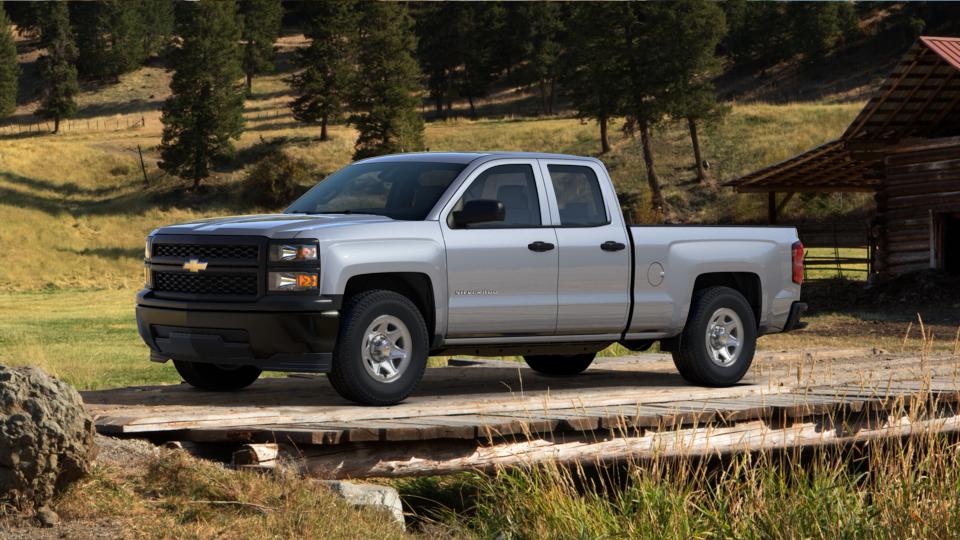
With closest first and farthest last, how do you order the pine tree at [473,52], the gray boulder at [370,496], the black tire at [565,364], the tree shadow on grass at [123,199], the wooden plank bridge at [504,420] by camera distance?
1. the gray boulder at [370,496]
2. the wooden plank bridge at [504,420]
3. the black tire at [565,364]
4. the tree shadow on grass at [123,199]
5. the pine tree at [473,52]

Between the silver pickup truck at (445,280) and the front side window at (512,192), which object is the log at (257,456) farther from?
the front side window at (512,192)

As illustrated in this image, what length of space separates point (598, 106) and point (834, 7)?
Answer: 169ft

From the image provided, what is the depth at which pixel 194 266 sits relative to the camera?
33.1 ft

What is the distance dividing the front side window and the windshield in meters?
0.24

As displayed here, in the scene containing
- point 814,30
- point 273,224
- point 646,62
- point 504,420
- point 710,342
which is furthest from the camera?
point 814,30

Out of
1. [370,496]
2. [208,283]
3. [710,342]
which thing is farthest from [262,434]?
[710,342]

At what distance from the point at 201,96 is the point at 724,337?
69.7 meters

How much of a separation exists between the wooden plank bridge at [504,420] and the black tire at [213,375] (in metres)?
0.14

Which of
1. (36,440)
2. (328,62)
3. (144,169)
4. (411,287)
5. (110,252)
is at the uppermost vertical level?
(328,62)

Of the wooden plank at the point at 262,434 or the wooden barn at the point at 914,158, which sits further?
the wooden barn at the point at 914,158

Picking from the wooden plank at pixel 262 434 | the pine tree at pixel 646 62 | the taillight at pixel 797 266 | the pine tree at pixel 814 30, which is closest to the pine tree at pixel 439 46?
the pine tree at pixel 814 30

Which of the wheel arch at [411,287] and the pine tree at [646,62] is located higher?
the pine tree at [646,62]

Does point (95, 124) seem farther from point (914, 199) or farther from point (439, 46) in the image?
point (914, 199)

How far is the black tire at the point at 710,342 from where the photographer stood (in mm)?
12188
